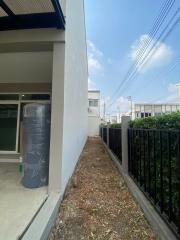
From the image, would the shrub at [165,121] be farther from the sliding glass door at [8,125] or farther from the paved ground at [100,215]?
the sliding glass door at [8,125]

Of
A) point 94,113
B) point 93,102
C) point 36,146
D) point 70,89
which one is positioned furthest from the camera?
point 93,102

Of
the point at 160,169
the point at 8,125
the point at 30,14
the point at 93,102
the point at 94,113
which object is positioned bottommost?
the point at 160,169

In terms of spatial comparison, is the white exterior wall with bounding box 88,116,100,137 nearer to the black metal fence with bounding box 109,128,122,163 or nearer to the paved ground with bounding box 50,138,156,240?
the black metal fence with bounding box 109,128,122,163

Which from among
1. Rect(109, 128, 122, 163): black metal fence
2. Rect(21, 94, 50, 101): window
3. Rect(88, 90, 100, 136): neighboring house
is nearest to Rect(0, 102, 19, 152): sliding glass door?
Rect(21, 94, 50, 101): window

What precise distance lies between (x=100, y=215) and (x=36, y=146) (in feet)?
4.98

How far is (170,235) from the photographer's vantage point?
2041mm

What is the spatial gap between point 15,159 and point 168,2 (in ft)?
22.9

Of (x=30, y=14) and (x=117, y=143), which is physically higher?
(x=30, y=14)

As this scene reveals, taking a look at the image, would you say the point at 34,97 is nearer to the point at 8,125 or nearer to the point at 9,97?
the point at 9,97

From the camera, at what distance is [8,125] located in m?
6.01

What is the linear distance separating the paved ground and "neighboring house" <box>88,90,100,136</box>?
750 inches

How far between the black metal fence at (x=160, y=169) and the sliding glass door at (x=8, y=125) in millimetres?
3813

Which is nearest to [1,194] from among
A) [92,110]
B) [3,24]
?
[3,24]

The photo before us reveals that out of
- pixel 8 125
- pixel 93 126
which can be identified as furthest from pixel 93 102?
pixel 8 125
